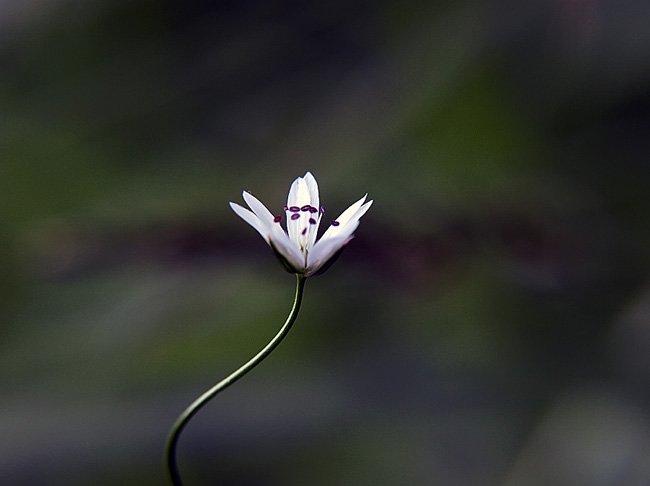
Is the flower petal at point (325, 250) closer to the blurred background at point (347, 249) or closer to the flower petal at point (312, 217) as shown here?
the flower petal at point (312, 217)

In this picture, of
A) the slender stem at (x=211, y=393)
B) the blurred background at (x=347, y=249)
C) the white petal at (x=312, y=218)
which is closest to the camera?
the slender stem at (x=211, y=393)

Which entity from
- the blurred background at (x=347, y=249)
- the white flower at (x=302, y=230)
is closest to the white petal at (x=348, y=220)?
the white flower at (x=302, y=230)

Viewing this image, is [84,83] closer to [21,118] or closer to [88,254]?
[21,118]

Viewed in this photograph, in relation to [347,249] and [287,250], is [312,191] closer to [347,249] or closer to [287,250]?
[287,250]

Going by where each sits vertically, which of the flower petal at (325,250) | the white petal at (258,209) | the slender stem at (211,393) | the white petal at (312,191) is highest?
the white petal at (312,191)

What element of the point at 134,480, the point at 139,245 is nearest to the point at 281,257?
the point at 134,480

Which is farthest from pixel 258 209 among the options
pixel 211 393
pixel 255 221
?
pixel 211 393

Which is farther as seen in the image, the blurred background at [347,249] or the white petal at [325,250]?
the blurred background at [347,249]
